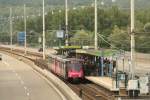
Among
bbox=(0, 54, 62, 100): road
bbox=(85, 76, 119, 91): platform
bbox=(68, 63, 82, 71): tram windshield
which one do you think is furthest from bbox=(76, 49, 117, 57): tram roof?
bbox=(0, 54, 62, 100): road

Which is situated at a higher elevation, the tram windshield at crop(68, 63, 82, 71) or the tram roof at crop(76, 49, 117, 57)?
the tram roof at crop(76, 49, 117, 57)

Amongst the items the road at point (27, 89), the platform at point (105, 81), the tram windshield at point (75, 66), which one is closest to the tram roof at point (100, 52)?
the tram windshield at point (75, 66)

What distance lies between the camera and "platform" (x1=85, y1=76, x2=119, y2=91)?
43081 millimetres

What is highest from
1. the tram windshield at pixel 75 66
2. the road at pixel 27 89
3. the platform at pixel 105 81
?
the tram windshield at pixel 75 66

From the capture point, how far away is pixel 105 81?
48719 millimetres

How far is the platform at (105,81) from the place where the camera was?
4308cm

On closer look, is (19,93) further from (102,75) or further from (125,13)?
(125,13)

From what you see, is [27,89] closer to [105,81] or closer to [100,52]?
[105,81]

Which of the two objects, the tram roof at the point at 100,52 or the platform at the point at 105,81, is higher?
the tram roof at the point at 100,52

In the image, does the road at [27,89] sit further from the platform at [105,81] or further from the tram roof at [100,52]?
the tram roof at [100,52]

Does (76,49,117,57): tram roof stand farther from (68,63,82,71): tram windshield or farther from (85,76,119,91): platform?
(85,76,119,91): platform

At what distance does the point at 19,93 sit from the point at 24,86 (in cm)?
747

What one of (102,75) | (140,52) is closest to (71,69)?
(102,75)

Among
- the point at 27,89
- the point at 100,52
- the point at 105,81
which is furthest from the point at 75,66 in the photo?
the point at 27,89
